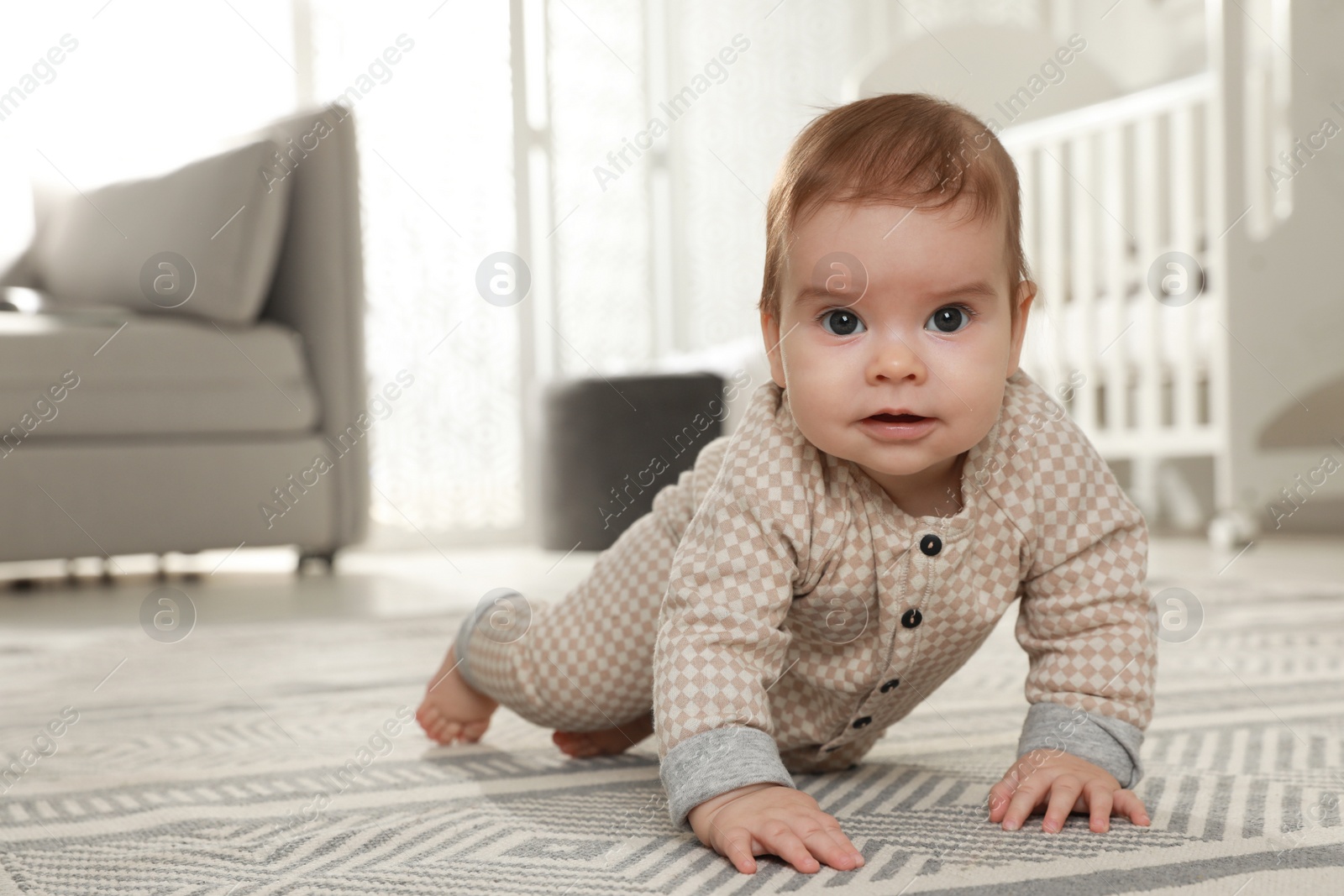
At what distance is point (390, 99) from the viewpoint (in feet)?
10.2

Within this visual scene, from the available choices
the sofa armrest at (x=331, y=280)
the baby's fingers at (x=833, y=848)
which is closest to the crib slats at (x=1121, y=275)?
the sofa armrest at (x=331, y=280)

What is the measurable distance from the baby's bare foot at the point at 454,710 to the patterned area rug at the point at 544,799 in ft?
0.06

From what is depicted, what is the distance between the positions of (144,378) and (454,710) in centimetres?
148

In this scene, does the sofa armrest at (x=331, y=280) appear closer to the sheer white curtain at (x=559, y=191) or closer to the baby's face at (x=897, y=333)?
the sheer white curtain at (x=559, y=191)

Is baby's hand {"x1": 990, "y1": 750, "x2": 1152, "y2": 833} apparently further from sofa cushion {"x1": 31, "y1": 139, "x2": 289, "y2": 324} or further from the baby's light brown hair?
sofa cushion {"x1": 31, "y1": 139, "x2": 289, "y2": 324}

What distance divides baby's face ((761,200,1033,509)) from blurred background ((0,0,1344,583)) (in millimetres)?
1763

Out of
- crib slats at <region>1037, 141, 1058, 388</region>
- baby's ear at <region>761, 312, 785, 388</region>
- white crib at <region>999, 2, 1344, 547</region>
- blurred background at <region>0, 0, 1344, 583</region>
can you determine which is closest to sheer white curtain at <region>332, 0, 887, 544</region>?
blurred background at <region>0, 0, 1344, 583</region>

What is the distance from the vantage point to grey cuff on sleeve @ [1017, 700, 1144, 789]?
0.62 metres

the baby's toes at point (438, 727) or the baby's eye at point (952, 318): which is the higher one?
the baby's eye at point (952, 318)

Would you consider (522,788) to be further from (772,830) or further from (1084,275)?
(1084,275)

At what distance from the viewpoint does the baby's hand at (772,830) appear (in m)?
0.52

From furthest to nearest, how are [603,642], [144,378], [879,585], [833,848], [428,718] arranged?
[144,378], [428,718], [603,642], [879,585], [833,848]

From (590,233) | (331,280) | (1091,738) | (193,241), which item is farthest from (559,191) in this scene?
(1091,738)

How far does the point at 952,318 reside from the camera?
597 millimetres
